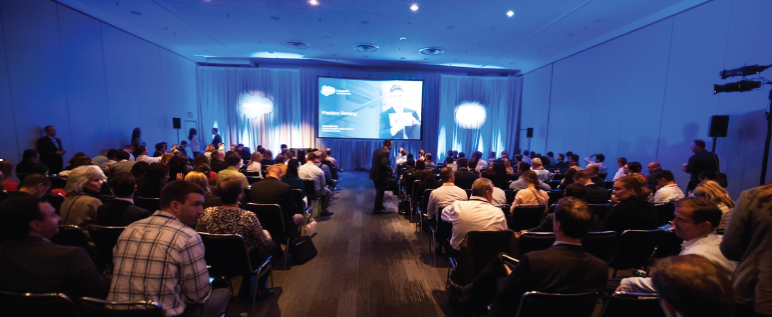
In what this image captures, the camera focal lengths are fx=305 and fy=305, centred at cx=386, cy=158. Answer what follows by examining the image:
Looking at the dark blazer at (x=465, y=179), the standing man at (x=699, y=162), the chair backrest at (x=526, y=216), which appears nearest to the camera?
the chair backrest at (x=526, y=216)

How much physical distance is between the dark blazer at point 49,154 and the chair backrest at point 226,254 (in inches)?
260

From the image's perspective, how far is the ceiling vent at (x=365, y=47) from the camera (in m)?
10.0

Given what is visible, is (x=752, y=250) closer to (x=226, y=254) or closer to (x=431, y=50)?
(x=226, y=254)

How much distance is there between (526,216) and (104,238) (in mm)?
4113

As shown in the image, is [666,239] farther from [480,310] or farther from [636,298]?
[636,298]

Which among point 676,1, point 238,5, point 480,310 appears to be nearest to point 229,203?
point 480,310

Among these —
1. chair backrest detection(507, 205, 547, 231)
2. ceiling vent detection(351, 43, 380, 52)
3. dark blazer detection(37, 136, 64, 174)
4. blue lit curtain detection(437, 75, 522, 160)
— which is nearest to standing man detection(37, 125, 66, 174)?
dark blazer detection(37, 136, 64, 174)

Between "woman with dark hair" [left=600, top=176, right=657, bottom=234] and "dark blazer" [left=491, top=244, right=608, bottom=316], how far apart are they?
1736 millimetres

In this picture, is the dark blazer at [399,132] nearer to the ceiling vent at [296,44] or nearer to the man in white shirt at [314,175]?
the ceiling vent at [296,44]

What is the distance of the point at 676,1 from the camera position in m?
6.37

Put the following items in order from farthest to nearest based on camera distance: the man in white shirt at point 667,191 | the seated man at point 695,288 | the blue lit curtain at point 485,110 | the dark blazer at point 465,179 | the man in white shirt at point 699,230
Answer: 1. the blue lit curtain at point 485,110
2. the dark blazer at point 465,179
3. the man in white shirt at point 667,191
4. the man in white shirt at point 699,230
5. the seated man at point 695,288

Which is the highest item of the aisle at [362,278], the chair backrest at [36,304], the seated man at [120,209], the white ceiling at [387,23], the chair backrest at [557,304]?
the white ceiling at [387,23]

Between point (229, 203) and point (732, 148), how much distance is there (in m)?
8.45

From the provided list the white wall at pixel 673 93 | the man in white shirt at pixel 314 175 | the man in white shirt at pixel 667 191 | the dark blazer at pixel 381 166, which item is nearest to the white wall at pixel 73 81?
the man in white shirt at pixel 314 175
